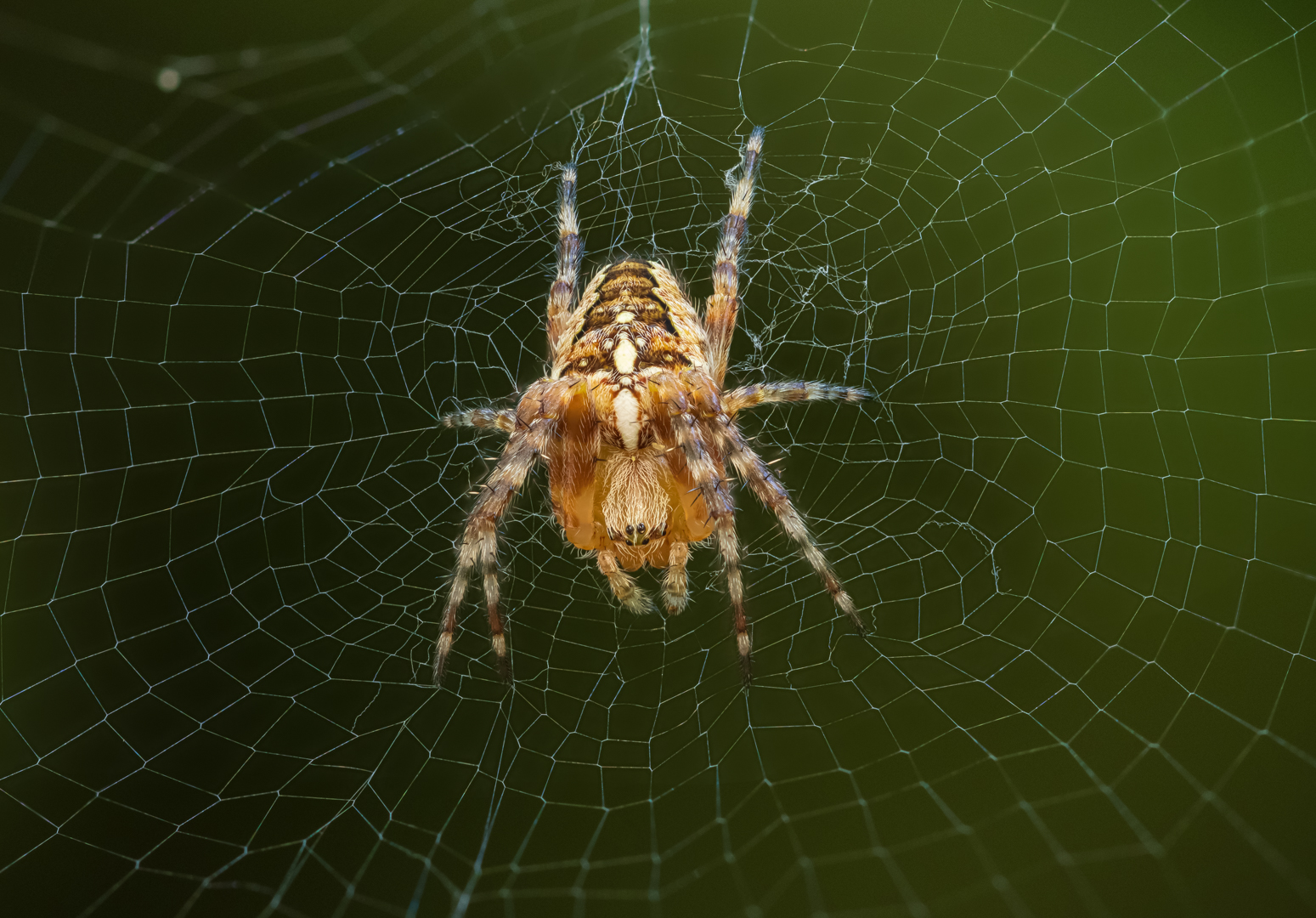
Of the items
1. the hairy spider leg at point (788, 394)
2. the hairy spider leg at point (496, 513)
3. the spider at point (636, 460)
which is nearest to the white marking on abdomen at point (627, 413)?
the spider at point (636, 460)

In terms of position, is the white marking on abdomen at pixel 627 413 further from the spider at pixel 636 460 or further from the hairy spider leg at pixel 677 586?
the hairy spider leg at pixel 677 586

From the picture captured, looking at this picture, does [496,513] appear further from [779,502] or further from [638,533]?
[779,502]

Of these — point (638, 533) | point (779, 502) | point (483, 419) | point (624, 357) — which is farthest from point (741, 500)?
point (483, 419)

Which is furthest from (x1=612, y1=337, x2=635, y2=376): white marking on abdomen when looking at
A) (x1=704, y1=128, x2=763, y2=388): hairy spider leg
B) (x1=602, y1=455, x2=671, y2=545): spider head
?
(x1=704, y1=128, x2=763, y2=388): hairy spider leg

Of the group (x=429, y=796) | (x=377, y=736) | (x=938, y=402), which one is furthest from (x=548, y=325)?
(x=429, y=796)

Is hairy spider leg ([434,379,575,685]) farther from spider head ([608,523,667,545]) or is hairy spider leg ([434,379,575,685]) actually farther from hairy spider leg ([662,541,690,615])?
hairy spider leg ([662,541,690,615])
